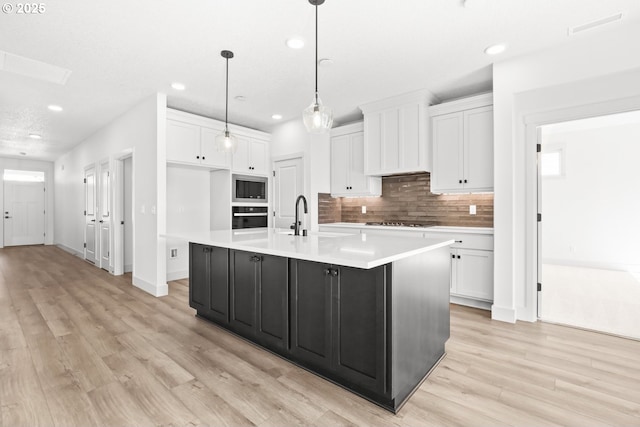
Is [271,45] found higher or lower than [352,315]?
higher

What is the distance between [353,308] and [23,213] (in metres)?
11.5

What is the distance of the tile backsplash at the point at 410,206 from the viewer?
13.7 ft

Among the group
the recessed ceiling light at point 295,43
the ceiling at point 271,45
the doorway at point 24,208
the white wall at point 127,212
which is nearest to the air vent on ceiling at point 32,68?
the ceiling at point 271,45

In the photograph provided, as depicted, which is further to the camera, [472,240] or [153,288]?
[153,288]

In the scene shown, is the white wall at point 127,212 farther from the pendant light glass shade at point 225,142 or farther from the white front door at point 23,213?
the white front door at point 23,213

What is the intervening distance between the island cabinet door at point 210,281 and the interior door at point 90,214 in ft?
14.6

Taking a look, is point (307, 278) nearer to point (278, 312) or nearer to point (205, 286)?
point (278, 312)

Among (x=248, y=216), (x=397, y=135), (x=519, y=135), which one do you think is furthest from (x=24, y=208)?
(x=519, y=135)

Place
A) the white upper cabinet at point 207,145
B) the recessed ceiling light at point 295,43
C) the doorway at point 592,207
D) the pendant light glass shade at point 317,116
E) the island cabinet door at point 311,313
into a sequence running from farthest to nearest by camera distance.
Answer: the doorway at point 592,207 < the white upper cabinet at point 207,145 < the recessed ceiling light at point 295,43 < the pendant light glass shade at point 317,116 < the island cabinet door at point 311,313

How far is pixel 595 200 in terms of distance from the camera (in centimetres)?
571

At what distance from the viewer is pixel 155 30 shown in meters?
2.70

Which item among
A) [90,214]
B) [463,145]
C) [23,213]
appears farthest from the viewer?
[23,213]

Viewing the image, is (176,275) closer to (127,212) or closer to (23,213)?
(127,212)

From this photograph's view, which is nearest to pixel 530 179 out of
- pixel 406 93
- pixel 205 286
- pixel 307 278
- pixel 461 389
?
pixel 406 93
